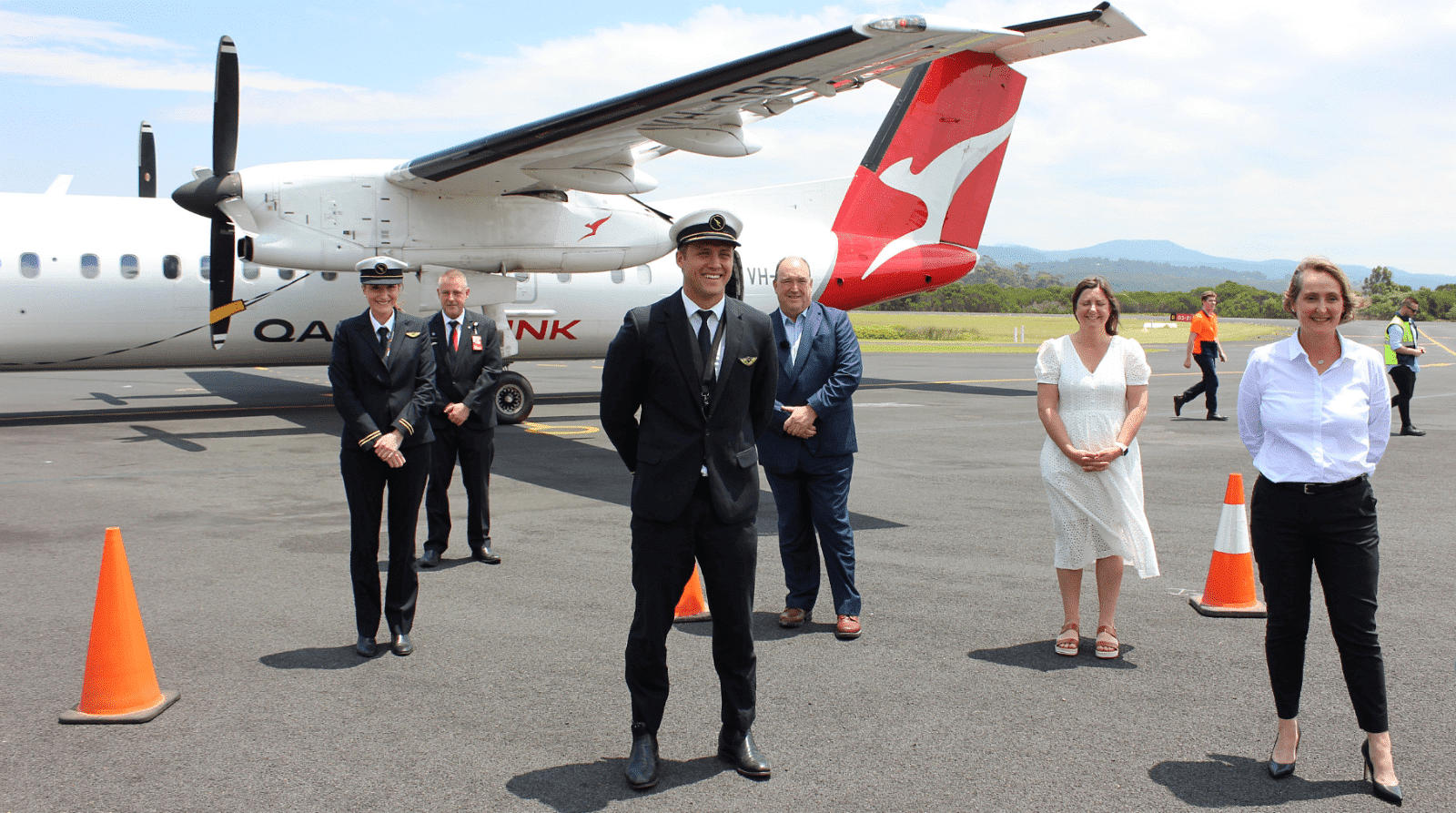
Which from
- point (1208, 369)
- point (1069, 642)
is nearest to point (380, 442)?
point (1069, 642)

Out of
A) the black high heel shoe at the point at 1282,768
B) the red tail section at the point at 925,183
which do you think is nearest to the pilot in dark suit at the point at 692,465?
the black high heel shoe at the point at 1282,768

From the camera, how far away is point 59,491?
28.3 ft

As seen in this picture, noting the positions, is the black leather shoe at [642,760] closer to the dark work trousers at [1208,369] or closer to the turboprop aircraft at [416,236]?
the turboprop aircraft at [416,236]

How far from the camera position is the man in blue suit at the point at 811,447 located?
5.14 metres

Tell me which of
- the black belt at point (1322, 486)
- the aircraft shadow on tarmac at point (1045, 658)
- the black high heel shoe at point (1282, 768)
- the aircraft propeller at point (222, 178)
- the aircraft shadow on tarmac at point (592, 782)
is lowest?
the aircraft shadow on tarmac at point (592, 782)

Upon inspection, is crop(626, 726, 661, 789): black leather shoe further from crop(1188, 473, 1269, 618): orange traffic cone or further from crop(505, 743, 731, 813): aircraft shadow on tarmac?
crop(1188, 473, 1269, 618): orange traffic cone

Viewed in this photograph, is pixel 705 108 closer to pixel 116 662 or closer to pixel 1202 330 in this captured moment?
pixel 116 662

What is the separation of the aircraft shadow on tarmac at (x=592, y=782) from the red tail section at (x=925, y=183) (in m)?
12.8

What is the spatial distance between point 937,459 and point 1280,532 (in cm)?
739

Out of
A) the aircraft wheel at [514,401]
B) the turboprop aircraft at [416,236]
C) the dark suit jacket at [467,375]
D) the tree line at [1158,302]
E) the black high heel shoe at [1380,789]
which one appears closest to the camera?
the black high heel shoe at [1380,789]

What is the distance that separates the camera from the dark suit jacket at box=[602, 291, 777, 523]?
349 centimetres

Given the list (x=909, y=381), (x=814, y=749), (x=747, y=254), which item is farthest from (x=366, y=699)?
(x=909, y=381)

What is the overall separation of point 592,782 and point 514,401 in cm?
1079

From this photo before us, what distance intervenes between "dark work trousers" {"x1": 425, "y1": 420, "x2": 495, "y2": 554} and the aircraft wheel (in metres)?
6.76
